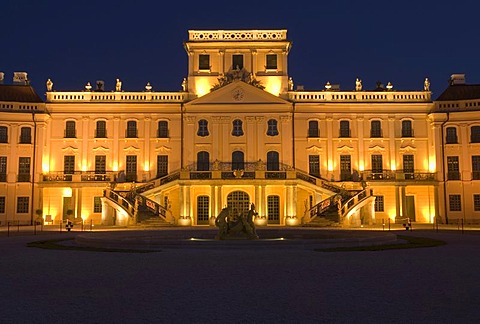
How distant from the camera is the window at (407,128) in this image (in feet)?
171

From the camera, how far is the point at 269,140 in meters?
51.1

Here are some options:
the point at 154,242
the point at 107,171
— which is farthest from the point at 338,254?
the point at 107,171

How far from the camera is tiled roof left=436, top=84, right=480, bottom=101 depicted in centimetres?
5322

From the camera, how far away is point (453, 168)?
5075 centimetres

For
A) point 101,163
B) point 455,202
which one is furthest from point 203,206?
point 455,202

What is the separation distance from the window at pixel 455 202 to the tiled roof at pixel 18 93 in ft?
128

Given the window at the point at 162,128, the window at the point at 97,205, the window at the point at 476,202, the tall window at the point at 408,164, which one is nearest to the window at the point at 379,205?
the tall window at the point at 408,164

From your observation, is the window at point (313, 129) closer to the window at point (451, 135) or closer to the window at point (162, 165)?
the window at point (451, 135)

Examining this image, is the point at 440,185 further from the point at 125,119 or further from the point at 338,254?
the point at 338,254

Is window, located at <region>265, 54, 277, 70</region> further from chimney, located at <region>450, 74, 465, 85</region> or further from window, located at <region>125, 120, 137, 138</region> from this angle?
chimney, located at <region>450, 74, 465, 85</region>

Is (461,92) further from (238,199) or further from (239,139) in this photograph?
(238,199)

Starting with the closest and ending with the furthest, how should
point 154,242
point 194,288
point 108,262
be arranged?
1. point 194,288
2. point 108,262
3. point 154,242

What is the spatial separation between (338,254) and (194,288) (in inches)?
317

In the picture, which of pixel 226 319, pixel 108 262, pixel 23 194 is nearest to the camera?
pixel 226 319
